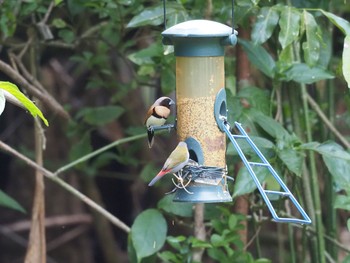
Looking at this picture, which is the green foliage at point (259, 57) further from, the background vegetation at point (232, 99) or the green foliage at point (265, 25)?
the green foliage at point (265, 25)

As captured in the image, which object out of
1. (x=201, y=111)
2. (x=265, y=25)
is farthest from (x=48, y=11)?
(x=201, y=111)

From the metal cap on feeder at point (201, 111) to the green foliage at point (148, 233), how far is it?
598mm

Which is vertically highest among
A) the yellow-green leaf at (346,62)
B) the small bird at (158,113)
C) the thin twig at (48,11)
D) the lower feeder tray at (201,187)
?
the thin twig at (48,11)

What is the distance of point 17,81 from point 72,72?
7.94 feet

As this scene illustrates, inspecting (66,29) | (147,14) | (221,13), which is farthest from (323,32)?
(66,29)

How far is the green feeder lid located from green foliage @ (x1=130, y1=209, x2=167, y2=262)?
821 mm

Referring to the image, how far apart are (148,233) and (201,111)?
0.72m

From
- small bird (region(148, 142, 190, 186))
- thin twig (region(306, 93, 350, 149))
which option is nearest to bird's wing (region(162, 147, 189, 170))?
small bird (region(148, 142, 190, 186))

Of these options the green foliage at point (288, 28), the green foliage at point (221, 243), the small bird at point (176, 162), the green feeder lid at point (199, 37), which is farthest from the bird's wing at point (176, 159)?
the green foliage at point (221, 243)

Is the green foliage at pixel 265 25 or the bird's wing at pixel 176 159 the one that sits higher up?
the green foliage at pixel 265 25

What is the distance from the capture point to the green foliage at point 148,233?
3.20 metres

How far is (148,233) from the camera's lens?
324cm

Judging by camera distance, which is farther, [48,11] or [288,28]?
[48,11]

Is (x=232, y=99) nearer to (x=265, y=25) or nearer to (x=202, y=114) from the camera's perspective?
(x=265, y=25)
